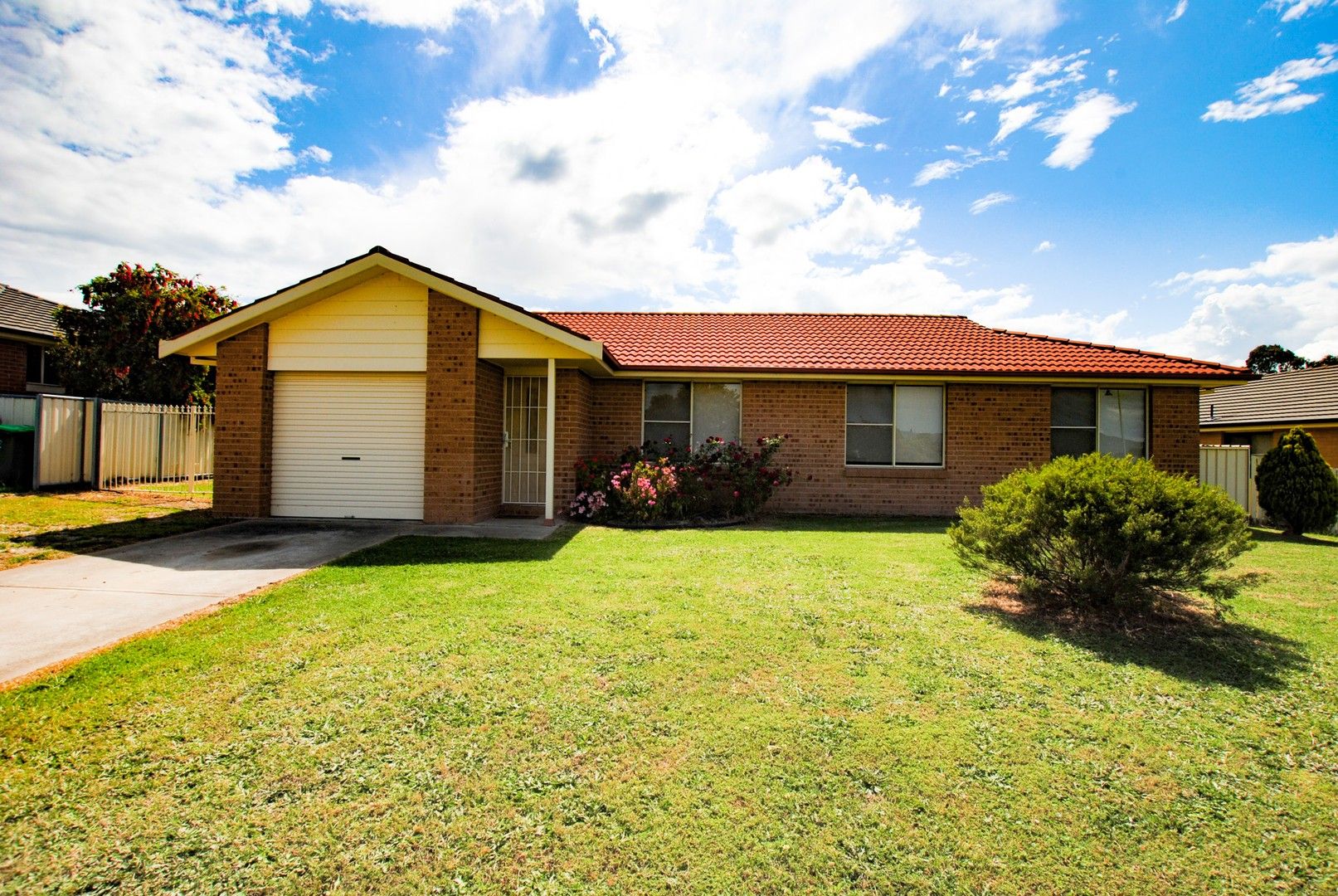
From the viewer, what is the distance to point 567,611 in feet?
18.1

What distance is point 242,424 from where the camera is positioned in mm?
10562

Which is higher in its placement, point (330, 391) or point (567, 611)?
point (330, 391)

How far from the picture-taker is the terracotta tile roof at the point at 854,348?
40.8ft

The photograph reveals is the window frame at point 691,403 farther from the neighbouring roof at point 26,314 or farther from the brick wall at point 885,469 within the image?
the neighbouring roof at point 26,314

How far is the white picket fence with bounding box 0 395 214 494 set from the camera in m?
13.0

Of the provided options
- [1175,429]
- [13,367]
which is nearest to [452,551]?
[1175,429]

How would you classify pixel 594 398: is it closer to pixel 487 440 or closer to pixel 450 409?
pixel 487 440

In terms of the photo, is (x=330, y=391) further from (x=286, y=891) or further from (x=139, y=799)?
(x=286, y=891)

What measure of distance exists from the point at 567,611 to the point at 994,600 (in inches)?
157

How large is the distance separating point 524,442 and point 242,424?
14.7 feet

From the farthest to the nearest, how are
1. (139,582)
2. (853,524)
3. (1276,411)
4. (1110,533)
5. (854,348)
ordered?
(1276,411)
(854,348)
(853,524)
(139,582)
(1110,533)

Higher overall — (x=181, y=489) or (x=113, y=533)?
(x=181, y=489)

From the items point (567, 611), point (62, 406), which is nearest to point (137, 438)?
point (62, 406)

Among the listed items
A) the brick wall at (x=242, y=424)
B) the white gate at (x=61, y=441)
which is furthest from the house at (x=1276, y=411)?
the white gate at (x=61, y=441)
